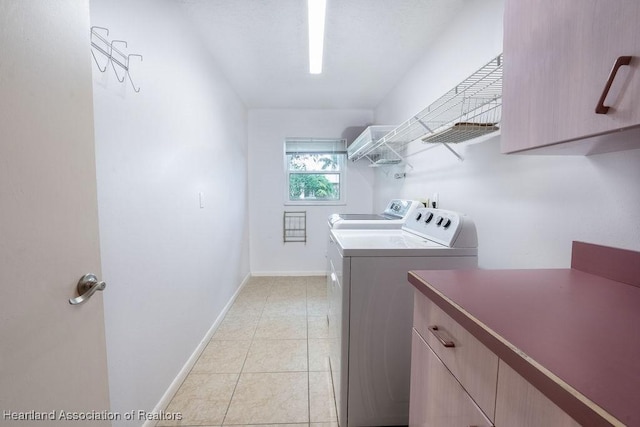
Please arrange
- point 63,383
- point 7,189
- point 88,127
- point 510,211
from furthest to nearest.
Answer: point 510,211
point 88,127
point 63,383
point 7,189

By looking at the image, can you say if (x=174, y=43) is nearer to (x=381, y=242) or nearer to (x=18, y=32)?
(x=18, y=32)

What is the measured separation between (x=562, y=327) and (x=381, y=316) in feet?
2.97

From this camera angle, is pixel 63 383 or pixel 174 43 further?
pixel 174 43

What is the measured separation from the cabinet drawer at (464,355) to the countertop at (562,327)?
52mm

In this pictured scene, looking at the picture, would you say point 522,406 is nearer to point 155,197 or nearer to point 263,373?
→ point 155,197

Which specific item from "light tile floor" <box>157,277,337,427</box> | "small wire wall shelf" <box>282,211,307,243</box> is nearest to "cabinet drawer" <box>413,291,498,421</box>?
"light tile floor" <box>157,277,337,427</box>

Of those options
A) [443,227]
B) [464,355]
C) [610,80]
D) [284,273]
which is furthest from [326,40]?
[284,273]

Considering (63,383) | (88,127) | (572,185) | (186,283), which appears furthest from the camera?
(186,283)

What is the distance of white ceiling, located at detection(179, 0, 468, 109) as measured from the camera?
1.81m

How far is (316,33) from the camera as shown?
1.95 metres

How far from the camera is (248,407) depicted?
5.39 feet

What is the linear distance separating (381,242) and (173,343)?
1450 millimetres

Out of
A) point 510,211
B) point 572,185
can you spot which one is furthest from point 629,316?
point 510,211

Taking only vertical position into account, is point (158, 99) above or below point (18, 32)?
above
